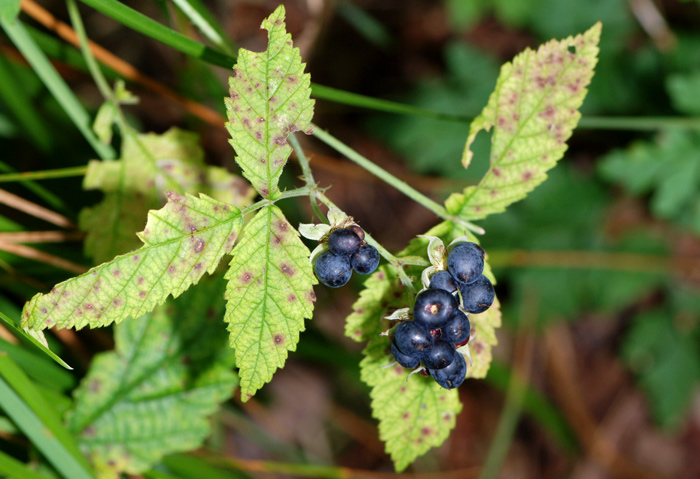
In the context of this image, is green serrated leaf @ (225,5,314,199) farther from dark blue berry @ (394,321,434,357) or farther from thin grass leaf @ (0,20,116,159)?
thin grass leaf @ (0,20,116,159)

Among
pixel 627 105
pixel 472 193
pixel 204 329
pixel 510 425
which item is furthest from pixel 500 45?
pixel 204 329

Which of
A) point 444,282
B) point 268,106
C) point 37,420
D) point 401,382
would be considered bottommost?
point 37,420

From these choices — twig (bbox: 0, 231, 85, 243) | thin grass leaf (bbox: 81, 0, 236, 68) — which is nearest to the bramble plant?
twig (bbox: 0, 231, 85, 243)

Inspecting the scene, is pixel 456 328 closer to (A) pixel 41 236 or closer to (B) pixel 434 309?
(B) pixel 434 309

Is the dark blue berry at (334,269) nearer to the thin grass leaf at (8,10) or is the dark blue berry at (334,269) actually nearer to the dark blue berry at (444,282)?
the dark blue berry at (444,282)

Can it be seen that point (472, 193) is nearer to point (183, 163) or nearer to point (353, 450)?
point (183, 163)

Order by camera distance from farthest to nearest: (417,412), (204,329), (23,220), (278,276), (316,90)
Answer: (23,220)
(204,329)
(316,90)
(417,412)
(278,276)

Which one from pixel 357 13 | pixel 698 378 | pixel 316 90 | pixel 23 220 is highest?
pixel 357 13

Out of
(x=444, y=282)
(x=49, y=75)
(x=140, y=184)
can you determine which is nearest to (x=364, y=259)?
(x=444, y=282)
